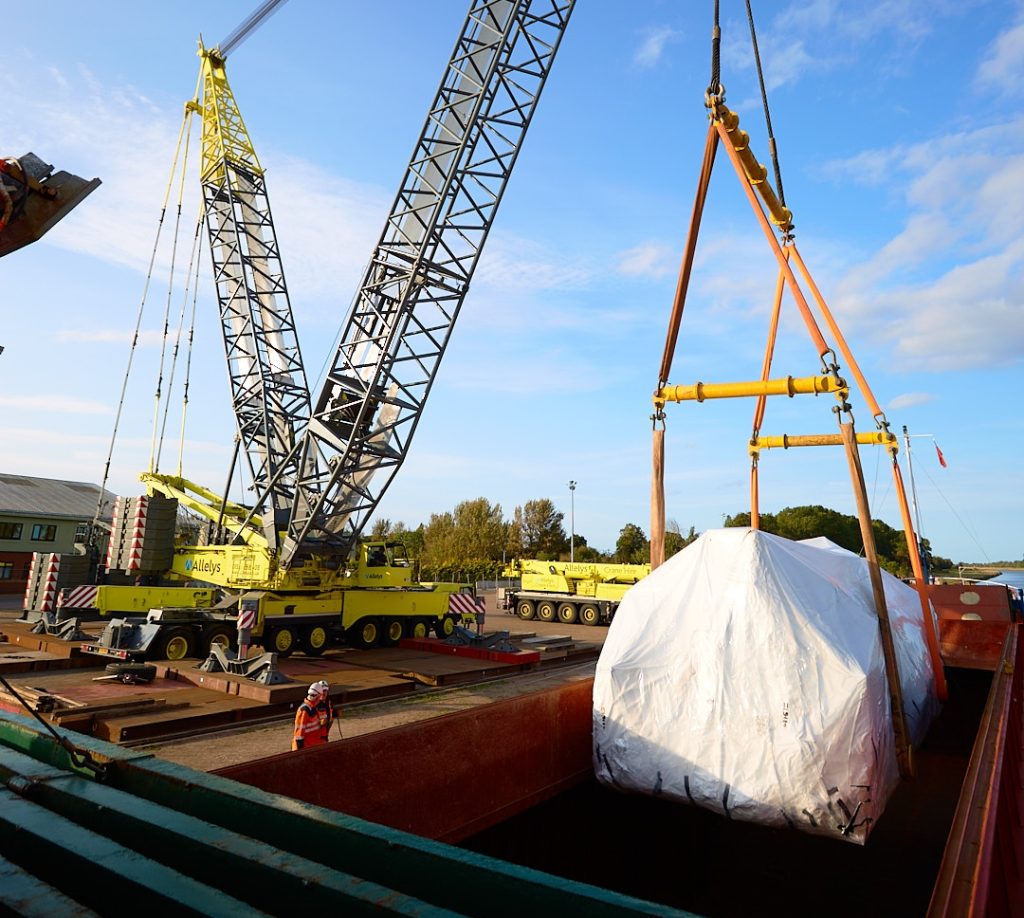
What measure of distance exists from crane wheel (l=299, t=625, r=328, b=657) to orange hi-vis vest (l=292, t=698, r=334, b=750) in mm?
→ 8788

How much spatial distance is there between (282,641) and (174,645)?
2185 millimetres

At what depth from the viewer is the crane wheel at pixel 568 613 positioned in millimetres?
25594

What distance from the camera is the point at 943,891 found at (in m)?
2.24

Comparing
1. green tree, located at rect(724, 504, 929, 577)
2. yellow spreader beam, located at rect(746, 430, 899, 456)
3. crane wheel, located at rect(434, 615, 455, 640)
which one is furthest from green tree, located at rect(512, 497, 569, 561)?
yellow spreader beam, located at rect(746, 430, 899, 456)

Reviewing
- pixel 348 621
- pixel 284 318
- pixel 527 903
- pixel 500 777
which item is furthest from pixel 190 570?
pixel 527 903

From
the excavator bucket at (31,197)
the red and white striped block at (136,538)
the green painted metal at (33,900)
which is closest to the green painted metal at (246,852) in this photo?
the green painted metal at (33,900)

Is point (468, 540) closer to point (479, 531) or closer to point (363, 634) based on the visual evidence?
point (479, 531)

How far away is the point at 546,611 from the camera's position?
86.2 feet

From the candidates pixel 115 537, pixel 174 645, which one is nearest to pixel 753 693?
pixel 174 645

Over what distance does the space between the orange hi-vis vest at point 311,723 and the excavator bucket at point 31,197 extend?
5007 millimetres

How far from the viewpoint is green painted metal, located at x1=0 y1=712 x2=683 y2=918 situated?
1821 mm

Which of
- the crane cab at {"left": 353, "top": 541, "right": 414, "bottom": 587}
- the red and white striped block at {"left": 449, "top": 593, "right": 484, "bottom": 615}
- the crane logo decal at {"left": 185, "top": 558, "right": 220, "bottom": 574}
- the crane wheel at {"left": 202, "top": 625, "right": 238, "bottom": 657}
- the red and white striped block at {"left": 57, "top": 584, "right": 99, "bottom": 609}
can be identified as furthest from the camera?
the red and white striped block at {"left": 449, "top": 593, "right": 484, "bottom": 615}

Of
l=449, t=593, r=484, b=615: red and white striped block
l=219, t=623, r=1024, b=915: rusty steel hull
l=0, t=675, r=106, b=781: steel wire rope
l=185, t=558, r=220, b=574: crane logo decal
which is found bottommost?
l=219, t=623, r=1024, b=915: rusty steel hull

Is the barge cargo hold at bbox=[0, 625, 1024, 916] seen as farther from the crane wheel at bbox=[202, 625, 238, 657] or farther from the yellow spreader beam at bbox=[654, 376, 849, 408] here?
the crane wheel at bbox=[202, 625, 238, 657]
